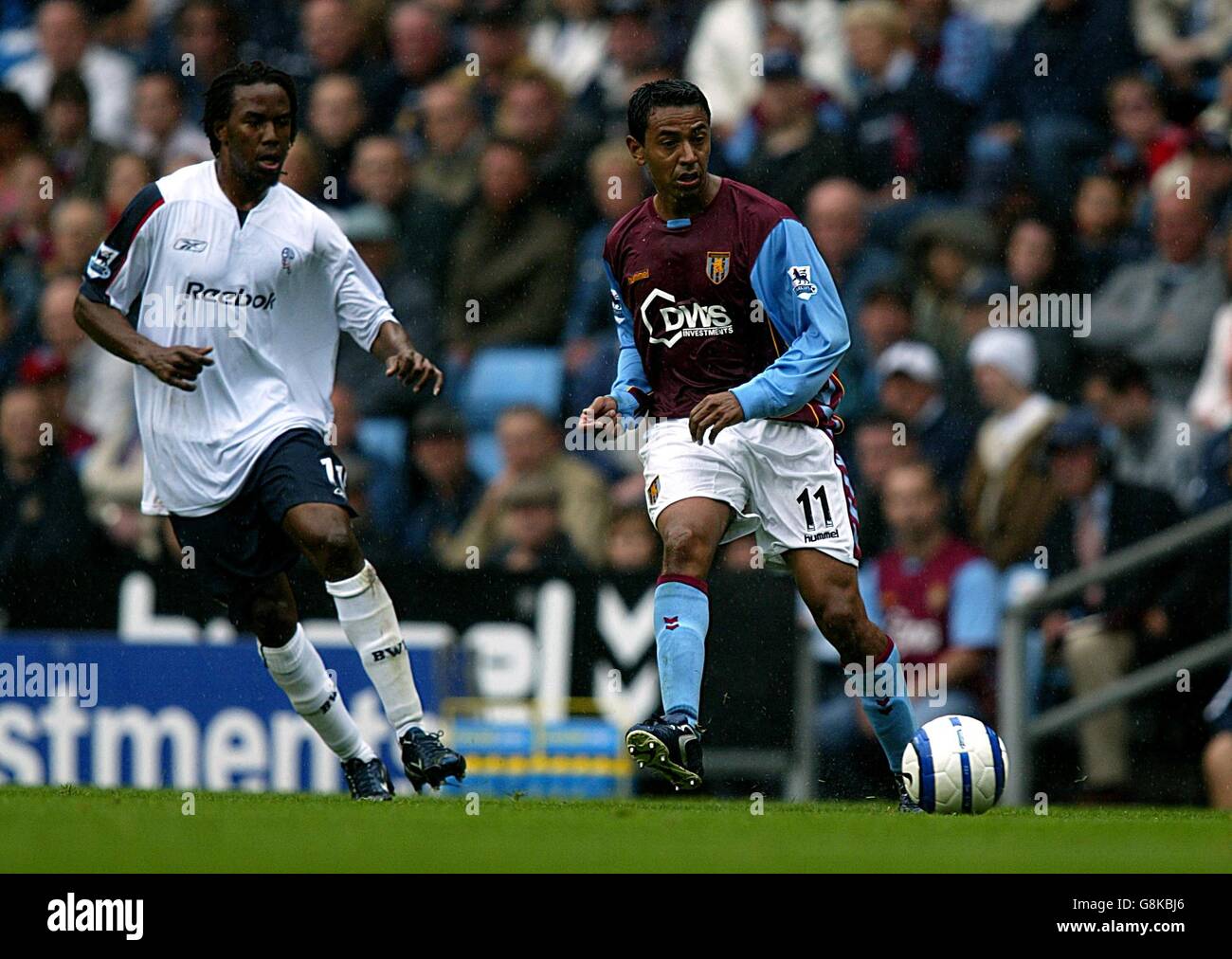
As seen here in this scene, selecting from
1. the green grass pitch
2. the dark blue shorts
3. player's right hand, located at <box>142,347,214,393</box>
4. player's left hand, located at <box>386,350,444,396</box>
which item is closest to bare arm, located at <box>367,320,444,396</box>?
player's left hand, located at <box>386,350,444,396</box>

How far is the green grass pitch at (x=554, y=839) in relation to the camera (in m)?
6.18

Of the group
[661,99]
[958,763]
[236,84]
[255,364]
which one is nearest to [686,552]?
[958,763]

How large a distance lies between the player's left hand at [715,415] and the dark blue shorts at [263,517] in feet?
4.97

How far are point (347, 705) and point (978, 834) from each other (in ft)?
14.1

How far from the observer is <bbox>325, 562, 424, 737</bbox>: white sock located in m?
8.46

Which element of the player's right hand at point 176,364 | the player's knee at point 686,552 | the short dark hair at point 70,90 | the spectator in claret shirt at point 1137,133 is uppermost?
the short dark hair at point 70,90

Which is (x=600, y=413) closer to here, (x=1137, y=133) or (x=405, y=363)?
(x=405, y=363)

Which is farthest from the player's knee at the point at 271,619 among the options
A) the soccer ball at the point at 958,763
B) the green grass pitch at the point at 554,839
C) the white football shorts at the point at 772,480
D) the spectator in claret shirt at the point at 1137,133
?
the spectator in claret shirt at the point at 1137,133

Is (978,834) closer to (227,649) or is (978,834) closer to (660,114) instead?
(660,114)

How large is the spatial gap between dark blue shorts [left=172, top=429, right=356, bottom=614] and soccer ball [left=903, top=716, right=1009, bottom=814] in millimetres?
2265

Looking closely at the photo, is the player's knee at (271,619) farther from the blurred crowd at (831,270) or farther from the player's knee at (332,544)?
the blurred crowd at (831,270)

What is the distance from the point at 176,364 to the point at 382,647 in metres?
1.29

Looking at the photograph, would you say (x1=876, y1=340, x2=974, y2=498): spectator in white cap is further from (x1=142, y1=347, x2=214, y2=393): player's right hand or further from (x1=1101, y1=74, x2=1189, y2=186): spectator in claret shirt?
(x1=142, y1=347, x2=214, y2=393): player's right hand

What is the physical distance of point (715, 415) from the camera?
7582 mm
